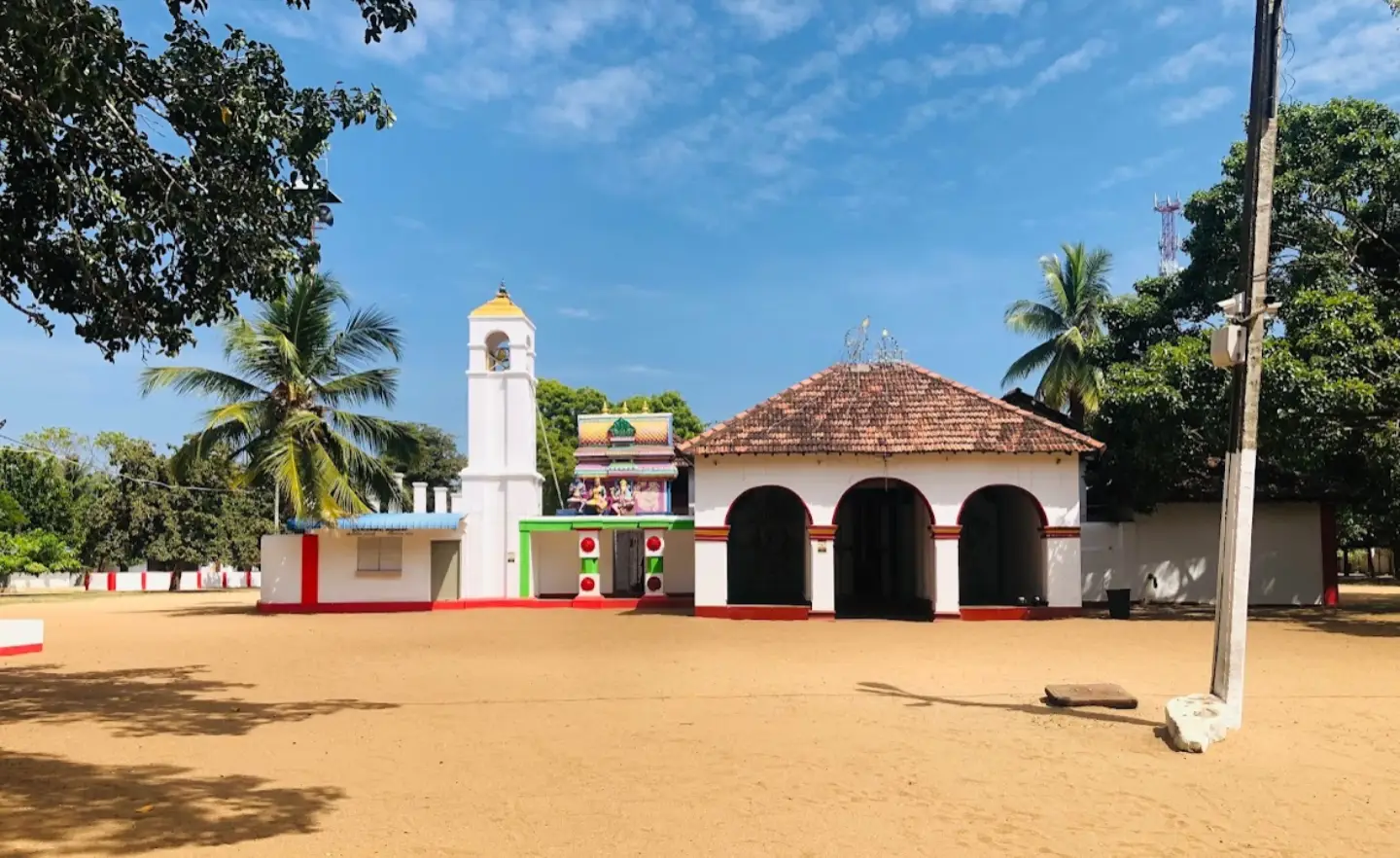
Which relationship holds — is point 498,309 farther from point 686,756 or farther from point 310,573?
point 686,756

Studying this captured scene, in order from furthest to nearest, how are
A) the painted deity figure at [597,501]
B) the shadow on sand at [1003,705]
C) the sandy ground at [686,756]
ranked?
the painted deity figure at [597,501]
the shadow on sand at [1003,705]
the sandy ground at [686,756]

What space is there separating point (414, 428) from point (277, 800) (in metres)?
18.2

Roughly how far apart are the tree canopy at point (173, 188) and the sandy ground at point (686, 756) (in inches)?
131

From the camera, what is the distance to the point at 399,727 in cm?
736

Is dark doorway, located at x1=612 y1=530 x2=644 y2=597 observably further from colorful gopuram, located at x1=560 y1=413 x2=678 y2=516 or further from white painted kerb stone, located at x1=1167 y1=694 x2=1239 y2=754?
white painted kerb stone, located at x1=1167 y1=694 x2=1239 y2=754

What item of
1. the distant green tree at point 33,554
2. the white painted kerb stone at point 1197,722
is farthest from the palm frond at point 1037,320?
the distant green tree at point 33,554

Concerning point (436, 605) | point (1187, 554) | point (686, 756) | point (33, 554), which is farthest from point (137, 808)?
point (33, 554)

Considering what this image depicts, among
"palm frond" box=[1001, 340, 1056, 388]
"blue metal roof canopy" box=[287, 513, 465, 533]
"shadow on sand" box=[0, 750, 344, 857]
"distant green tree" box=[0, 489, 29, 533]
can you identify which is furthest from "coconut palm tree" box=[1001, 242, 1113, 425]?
"distant green tree" box=[0, 489, 29, 533]

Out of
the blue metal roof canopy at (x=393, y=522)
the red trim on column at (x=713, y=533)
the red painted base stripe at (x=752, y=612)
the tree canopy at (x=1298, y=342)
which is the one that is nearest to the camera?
the tree canopy at (x=1298, y=342)

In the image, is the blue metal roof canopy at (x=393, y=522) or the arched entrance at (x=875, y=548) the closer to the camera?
the blue metal roof canopy at (x=393, y=522)

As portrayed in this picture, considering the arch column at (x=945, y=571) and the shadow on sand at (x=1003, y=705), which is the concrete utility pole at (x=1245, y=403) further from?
the arch column at (x=945, y=571)

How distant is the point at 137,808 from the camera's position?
5078 millimetres

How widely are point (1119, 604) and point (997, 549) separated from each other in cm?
502

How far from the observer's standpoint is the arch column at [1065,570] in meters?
17.2
